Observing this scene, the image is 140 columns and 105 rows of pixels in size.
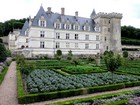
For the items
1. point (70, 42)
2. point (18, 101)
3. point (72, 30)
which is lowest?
point (18, 101)

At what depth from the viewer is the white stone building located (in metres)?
36.5

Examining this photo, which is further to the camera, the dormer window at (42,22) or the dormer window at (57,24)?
the dormer window at (57,24)

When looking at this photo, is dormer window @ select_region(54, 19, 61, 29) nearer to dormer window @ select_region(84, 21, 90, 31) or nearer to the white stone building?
the white stone building

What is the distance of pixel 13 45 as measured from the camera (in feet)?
206

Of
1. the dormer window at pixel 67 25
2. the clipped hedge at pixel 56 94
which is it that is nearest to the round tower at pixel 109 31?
the dormer window at pixel 67 25

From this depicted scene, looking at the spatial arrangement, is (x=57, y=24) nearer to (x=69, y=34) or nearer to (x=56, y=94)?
(x=69, y=34)

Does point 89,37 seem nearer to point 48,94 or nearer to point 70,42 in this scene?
point 70,42

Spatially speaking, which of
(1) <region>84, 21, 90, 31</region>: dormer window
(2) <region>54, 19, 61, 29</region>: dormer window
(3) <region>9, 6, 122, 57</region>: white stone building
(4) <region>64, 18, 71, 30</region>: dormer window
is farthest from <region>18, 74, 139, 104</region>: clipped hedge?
(1) <region>84, 21, 90, 31</region>: dormer window

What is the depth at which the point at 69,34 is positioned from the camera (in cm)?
4066

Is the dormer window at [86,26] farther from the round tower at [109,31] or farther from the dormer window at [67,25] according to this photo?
the dormer window at [67,25]

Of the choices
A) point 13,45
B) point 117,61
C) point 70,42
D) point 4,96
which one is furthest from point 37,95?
point 13,45

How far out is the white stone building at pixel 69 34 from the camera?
36500 millimetres

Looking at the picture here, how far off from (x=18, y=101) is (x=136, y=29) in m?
66.0

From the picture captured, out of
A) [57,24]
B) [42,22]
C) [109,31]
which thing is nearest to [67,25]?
[57,24]
